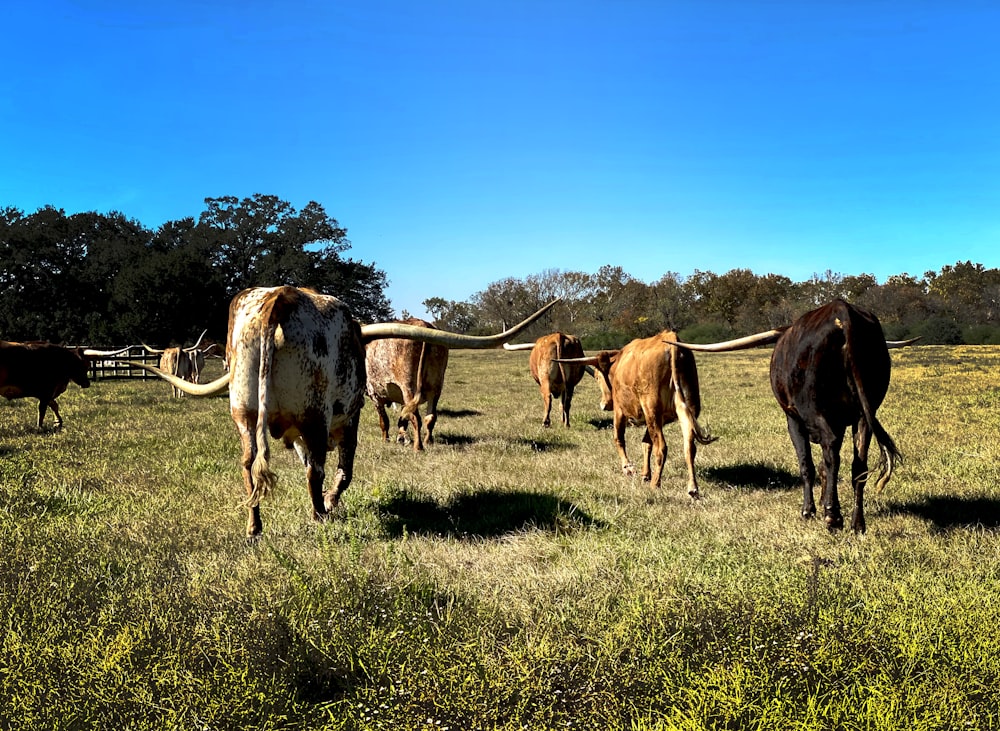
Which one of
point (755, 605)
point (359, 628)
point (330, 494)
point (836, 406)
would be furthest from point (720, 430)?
point (359, 628)

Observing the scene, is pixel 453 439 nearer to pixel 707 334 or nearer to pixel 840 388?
pixel 840 388

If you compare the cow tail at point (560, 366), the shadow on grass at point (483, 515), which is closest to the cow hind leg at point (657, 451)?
the shadow on grass at point (483, 515)

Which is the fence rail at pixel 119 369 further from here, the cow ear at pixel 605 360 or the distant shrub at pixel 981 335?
the distant shrub at pixel 981 335

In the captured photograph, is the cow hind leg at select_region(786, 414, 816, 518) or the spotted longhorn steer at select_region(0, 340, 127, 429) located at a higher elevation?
the spotted longhorn steer at select_region(0, 340, 127, 429)

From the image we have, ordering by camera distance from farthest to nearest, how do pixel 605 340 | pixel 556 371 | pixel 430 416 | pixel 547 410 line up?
pixel 605 340 → pixel 556 371 → pixel 547 410 → pixel 430 416

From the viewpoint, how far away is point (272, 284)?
48000 mm

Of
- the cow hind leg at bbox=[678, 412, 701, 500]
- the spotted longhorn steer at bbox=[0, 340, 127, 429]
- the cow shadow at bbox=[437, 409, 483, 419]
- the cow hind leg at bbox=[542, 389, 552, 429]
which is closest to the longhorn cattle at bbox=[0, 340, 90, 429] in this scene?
the spotted longhorn steer at bbox=[0, 340, 127, 429]

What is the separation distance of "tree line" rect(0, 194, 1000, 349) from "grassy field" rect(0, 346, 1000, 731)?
21.3 meters

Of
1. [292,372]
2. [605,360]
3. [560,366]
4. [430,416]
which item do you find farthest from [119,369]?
[292,372]

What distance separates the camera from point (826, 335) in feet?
15.7

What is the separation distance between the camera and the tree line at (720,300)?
2633 inches

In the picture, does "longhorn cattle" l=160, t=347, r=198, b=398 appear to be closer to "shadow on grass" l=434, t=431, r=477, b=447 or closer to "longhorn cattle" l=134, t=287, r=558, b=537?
"shadow on grass" l=434, t=431, r=477, b=447

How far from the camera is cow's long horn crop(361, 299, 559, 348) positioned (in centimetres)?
422

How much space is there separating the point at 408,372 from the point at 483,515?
11.3 feet
